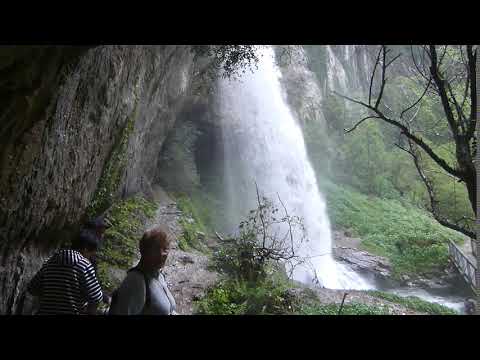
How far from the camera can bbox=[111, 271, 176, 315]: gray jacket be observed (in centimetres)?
176

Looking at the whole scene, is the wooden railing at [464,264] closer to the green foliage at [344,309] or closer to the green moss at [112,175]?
the green foliage at [344,309]

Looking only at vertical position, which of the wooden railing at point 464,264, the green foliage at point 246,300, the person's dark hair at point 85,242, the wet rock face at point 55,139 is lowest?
the green foliage at point 246,300

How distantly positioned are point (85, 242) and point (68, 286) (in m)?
0.26

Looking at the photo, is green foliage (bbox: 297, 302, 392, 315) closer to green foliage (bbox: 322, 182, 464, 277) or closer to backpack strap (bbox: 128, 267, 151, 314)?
backpack strap (bbox: 128, 267, 151, 314)

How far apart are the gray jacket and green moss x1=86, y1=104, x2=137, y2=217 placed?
3790 mm

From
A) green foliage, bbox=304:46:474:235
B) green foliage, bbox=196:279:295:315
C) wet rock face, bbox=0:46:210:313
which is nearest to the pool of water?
green foliage, bbox=304:46:474:235

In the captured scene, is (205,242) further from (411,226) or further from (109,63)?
(411,226)

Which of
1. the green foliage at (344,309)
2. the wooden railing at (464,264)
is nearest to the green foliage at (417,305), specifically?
the green foliage at (344,309)

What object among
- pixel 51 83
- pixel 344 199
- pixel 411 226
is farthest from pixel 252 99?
pixel 51 83

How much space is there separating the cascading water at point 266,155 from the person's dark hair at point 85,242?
1256cm

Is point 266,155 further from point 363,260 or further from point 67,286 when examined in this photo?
point 67,286

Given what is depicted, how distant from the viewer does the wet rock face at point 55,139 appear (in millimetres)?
2621

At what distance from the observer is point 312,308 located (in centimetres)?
625
